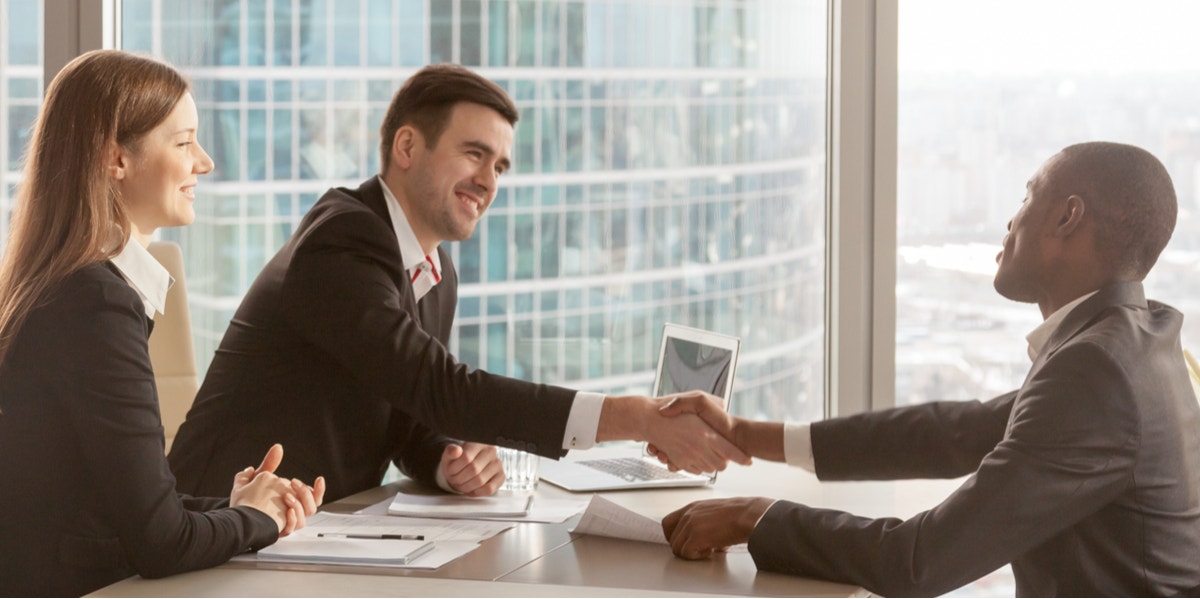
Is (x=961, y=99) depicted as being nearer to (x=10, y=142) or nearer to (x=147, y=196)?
(x=147, y=196)

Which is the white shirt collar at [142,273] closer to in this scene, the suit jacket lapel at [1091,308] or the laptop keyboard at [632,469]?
the laptop keyboard at [632,469]

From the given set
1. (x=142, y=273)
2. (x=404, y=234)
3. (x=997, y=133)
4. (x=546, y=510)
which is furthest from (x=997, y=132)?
(x=142, y=273)

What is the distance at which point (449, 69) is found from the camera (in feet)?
8.24

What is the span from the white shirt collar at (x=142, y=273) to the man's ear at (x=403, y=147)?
0.87 m

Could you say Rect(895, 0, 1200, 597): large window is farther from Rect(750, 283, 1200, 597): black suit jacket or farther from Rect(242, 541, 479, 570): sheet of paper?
Rect(242, 541, 479, 570): sheet of paper

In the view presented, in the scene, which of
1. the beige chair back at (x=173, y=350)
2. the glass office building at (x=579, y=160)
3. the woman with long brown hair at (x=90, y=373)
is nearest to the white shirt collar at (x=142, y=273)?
the woman with long brown hair at (x=90, y=373)

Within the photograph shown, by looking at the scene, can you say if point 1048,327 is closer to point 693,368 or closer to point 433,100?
point 693,368

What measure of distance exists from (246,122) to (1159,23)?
2.53 m

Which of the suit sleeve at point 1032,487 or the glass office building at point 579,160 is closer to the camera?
the suit sleeve at point 1032,487

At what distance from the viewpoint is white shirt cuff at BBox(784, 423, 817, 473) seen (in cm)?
199

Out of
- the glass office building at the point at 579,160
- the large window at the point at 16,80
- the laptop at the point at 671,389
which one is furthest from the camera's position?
the large window at the point at 16,80

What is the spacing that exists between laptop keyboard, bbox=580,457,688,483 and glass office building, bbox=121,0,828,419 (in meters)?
0.88

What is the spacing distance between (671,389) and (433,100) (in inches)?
31.4

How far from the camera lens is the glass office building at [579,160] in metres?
3.22
